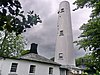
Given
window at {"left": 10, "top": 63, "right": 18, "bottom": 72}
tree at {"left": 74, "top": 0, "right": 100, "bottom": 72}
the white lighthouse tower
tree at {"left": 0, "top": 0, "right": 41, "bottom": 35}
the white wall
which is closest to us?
tree at {"left": 0, "top": 0, "right": 41, "bottom": 35}

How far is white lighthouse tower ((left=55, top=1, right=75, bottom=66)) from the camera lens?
24.6 meters

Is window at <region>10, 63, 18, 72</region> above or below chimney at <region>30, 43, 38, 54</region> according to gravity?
below

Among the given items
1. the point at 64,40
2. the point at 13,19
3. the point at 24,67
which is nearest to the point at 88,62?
the point at 13,19

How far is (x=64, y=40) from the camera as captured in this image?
25.2 metres

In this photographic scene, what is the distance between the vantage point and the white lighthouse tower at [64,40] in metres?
24.6

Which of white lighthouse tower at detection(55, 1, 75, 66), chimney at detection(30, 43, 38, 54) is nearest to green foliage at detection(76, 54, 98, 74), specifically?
white lighthouse tower at detection(55, 1, 75, 66)

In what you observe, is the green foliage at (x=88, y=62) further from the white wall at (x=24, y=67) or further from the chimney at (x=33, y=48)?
the chimney at (x=33, y=48)

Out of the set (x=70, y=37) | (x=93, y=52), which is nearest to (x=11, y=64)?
(x=70, y=37)

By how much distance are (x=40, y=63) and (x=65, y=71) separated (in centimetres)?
546

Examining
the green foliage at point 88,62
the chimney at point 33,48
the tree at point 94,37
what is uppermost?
the chimney at point 33,48

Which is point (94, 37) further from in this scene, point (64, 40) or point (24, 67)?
point (64, 40)

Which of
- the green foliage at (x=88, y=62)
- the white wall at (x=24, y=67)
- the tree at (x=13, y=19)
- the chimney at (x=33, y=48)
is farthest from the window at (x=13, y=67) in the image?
the tree at (x=13, y=19)

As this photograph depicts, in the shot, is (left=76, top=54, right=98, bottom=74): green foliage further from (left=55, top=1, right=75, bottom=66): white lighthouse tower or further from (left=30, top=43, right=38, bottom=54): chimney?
(left=30, top=43, right=38, bottom=54): chimney

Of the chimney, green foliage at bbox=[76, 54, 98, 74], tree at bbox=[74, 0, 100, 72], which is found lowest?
green foliage at bbox=[76, 54, 98, 74]
